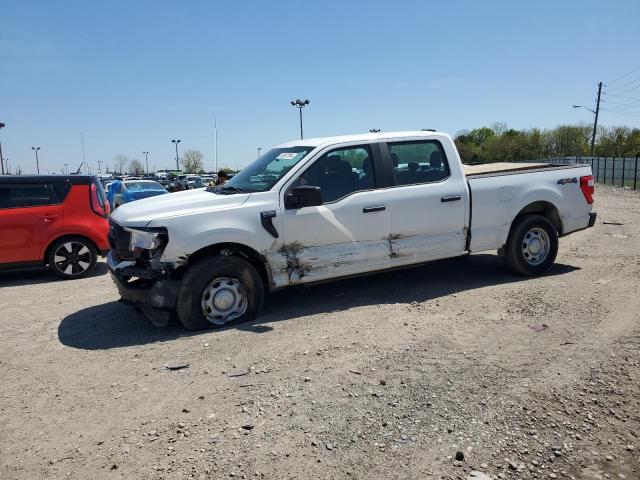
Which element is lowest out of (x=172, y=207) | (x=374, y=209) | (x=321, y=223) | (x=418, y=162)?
(x=321, y=223)

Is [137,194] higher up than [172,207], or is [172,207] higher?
[172,207]

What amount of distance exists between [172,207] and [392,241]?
8.29 ft

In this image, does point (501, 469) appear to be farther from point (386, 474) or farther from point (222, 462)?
point (222, 462)

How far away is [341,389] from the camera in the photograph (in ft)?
12.7

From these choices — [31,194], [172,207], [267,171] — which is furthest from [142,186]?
[172,207]

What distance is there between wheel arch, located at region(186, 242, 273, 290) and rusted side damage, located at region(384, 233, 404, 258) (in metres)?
1.48

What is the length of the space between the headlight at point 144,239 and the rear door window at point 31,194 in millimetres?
4036

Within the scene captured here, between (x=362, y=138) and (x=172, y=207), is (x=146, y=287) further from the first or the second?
(x=362, y=138)

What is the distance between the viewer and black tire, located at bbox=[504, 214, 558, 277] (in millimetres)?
7094

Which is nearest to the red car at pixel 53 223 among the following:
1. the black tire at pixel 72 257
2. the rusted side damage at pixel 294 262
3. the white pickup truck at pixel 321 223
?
the black tire at pixel 72 257

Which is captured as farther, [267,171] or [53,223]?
[53,223]

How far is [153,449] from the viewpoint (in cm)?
317

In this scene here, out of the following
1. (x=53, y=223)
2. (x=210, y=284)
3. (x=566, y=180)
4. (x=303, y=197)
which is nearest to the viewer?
(x=210, y=284)

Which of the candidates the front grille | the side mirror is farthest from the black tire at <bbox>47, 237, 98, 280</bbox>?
the side mirror
